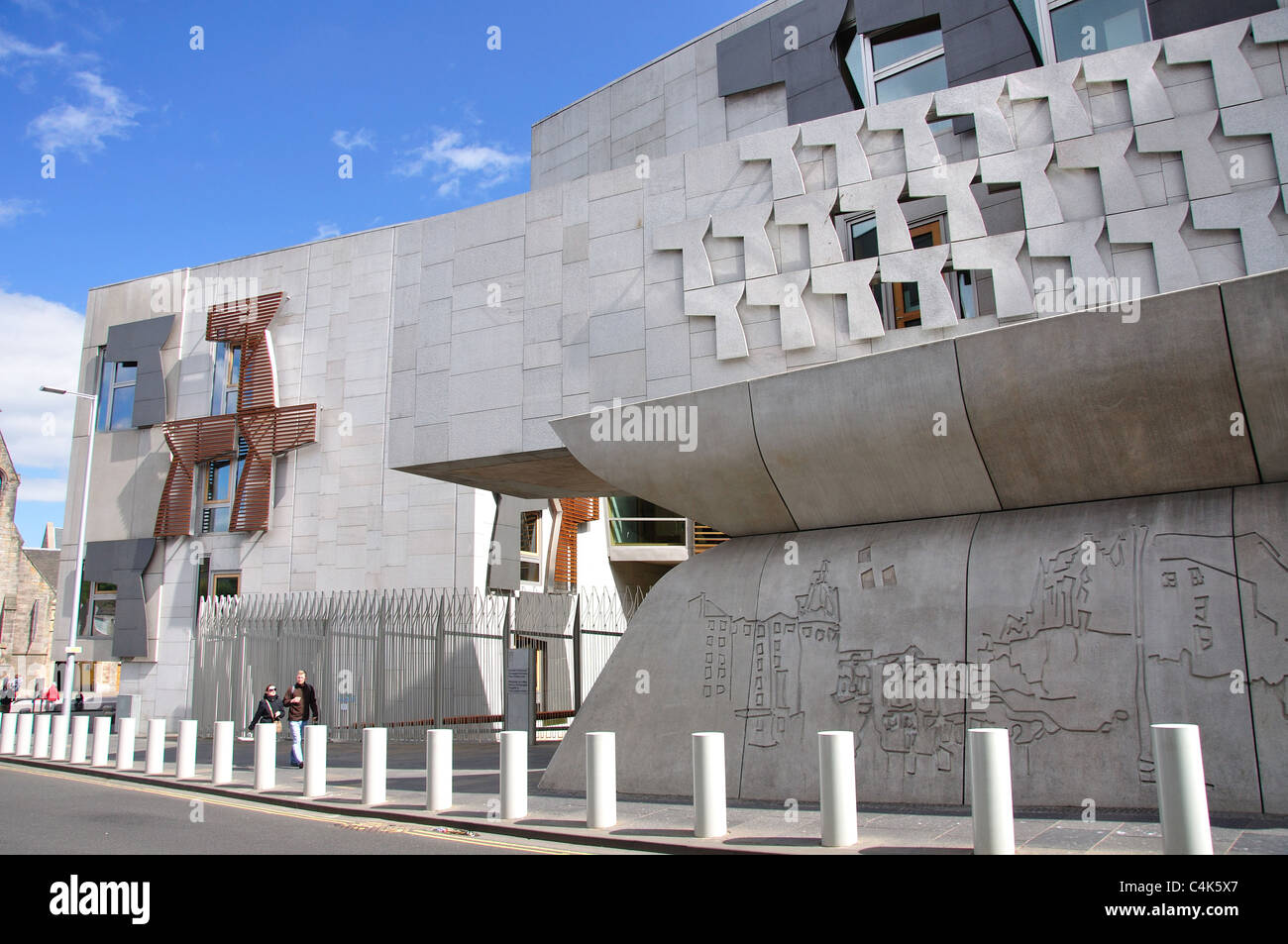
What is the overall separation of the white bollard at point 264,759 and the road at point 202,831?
1.44ft

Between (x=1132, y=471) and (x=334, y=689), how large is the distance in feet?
58.0

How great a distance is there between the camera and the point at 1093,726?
371 inches

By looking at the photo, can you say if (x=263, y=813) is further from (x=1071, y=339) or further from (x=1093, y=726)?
(x=1071, y=339)

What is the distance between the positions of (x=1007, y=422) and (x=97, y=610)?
101 ft

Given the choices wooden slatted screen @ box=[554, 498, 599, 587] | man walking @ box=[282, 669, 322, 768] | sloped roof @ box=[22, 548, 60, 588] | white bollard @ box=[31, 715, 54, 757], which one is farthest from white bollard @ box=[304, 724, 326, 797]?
sloped roof @ box=[22, 548, 60, 588]

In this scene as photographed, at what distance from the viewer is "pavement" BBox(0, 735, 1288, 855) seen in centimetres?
771

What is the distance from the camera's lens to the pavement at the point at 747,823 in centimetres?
771

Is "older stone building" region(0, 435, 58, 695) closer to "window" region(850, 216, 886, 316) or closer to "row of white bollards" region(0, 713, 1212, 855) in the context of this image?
"row of white bollards" region(0, 713, 1212, 855)

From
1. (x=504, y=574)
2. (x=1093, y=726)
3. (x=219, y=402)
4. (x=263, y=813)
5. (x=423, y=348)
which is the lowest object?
(x=263, y=813)

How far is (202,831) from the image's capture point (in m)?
9.80

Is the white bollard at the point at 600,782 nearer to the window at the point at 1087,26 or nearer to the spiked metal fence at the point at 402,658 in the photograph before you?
the spiked metal fence at the point at 402,658

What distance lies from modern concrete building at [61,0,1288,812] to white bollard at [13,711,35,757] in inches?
399

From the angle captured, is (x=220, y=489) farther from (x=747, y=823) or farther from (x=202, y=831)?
(x=747, y=823)
